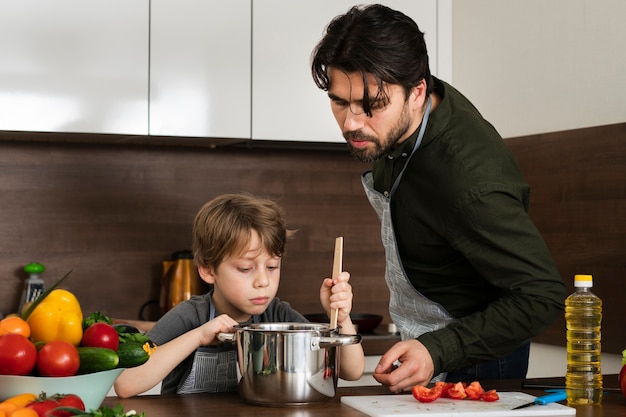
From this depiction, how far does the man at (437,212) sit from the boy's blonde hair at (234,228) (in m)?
0.23

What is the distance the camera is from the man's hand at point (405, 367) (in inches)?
61.6

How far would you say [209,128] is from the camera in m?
2.94

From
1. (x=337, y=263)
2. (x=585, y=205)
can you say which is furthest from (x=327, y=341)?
(x=585, y=205)

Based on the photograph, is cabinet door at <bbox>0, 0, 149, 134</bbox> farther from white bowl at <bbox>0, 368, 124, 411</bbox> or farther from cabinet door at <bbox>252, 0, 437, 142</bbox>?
white bowl at <bbox>0, 368, 124, 411</bbox>

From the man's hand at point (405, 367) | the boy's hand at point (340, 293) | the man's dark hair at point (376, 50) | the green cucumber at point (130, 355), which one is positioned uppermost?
the man's dark hair at point (376, 50)

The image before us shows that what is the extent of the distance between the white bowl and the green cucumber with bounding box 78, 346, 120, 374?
12 mm

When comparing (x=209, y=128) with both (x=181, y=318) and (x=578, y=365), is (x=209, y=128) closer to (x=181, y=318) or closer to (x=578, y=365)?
(x=181, y=318)

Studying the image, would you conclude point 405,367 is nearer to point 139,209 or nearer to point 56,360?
point 56,360

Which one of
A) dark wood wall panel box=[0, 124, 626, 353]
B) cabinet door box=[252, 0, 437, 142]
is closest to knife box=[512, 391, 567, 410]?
dark wood wall panel box=[0, 124, 626, 353]

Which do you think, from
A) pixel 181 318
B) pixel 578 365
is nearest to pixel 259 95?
pixel 181 318

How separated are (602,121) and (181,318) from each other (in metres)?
1.31

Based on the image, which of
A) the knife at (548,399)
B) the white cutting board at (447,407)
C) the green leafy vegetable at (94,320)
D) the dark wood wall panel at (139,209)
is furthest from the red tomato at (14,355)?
the dark wood wall panel at (139,209)

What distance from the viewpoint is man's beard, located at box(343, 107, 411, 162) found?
1.80 m

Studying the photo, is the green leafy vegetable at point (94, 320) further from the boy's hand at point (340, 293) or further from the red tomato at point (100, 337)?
the boy's hand at point (340, 293)
